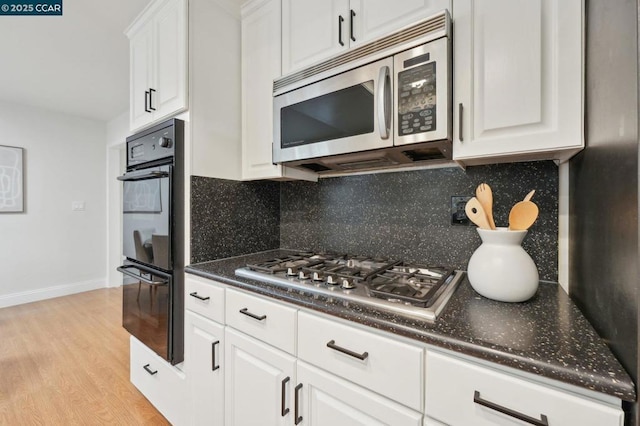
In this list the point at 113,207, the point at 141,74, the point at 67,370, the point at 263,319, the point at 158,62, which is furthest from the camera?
the point at 113,207

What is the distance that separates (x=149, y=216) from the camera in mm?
1594

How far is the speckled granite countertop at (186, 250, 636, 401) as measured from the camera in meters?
0.52

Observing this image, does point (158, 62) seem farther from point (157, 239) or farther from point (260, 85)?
point (157, 239)

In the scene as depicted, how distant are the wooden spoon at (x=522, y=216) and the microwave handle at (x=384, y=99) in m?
0.53

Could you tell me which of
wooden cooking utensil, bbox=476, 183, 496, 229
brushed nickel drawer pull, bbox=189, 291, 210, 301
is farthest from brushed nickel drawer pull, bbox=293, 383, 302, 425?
wooden cooking utensil, bbox=476, 183, 496, 229

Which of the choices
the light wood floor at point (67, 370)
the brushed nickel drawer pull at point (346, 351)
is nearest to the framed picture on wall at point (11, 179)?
the light wood floor at point (67, 370)

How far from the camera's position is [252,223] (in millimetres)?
1774

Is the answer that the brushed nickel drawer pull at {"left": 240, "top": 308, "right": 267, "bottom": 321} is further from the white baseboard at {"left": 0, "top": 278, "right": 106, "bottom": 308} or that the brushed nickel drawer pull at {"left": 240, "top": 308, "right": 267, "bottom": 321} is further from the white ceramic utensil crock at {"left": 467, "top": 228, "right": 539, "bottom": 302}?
the white baseboard at {"left": 0, "top": 278, "right": 106, "bottom": 308}

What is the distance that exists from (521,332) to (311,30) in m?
1.44

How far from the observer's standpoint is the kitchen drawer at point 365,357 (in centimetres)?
71

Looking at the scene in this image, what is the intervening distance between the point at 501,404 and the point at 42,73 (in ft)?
13.2

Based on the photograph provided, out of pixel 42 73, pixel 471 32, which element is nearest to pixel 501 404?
pixel 471 32

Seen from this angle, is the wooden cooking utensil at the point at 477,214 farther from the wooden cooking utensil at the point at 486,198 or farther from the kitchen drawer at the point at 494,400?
the kitchen drawer at the point at 494,400

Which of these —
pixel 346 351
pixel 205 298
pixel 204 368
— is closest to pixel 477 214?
pixel 346 351
